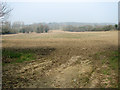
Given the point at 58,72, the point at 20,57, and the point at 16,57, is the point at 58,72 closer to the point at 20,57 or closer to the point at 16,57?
the point at 20,57

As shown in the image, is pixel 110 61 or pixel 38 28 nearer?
pixel 110 61

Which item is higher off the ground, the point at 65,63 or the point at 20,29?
the point at 20,29

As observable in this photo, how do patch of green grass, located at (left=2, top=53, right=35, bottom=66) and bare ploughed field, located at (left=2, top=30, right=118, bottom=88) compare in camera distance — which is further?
patch of green grass, located at (left=2, top=53, right=35, bottom=66)

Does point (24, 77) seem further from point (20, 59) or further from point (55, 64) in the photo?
point (20, 59)

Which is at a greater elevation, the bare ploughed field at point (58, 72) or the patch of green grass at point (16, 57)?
the patch of green grass at point (16, 57)

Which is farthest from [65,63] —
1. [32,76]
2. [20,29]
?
[20,29]

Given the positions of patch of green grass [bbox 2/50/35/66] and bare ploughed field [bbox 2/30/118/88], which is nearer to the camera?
bare ploughed field [bbox 2/30/118/88]

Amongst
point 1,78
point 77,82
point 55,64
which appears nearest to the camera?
point 77,82

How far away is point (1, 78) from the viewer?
606cm

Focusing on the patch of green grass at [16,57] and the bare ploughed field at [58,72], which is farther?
the patch of green grass at [16,57]

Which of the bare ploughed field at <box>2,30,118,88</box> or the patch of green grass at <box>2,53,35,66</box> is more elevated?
the patch of green grass at <box>2,53,35,66</box>

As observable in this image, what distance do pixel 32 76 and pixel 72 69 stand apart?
2.18 meters

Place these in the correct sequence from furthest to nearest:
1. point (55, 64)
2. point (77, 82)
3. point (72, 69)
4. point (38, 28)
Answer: point (38, 28)
point (55, 64)
point (72, 69)
point (77, 82)

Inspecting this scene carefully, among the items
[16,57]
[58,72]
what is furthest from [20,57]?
[58,72]
